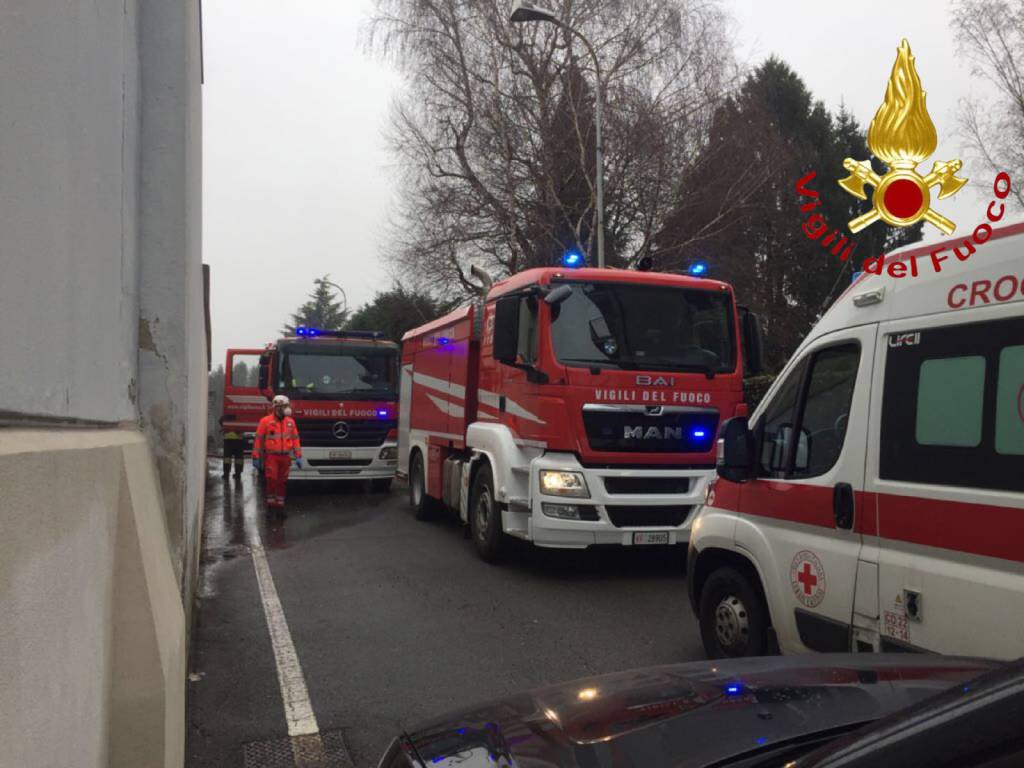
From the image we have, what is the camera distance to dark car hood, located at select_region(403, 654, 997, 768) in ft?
6.37

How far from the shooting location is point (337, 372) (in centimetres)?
1523

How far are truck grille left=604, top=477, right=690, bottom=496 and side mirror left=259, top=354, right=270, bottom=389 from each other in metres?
9.30

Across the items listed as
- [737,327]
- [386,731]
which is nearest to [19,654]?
[386,731]

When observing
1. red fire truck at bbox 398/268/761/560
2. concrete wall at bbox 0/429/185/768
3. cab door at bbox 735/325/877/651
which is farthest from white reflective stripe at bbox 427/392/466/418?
concrete wall at bbox 0/429/185/768

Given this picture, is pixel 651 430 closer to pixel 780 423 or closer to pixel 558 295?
pixel 558 295

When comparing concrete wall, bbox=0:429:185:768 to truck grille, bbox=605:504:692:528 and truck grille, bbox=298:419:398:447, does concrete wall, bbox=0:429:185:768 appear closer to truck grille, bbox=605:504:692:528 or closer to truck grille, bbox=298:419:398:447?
truck grille, bbox=605:504:692:528

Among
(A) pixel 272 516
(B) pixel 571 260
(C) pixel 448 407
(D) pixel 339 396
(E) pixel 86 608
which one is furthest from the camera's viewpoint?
(D) pixel 339 396

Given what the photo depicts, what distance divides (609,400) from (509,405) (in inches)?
44.9

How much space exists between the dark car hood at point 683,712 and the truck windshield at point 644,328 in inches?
208

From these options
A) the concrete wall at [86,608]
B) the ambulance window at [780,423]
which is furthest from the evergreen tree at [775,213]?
the concrete wall at [86,608]

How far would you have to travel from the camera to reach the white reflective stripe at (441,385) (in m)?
10.0

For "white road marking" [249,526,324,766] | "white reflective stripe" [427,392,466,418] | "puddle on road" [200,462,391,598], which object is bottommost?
"puddle on road" [200,462,391,598]

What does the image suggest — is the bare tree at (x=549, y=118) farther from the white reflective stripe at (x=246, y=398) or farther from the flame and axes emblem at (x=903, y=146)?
the flame and axes emblem at (x=903, y=146)

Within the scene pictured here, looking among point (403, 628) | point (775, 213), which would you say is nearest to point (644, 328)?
point (403, 628)
